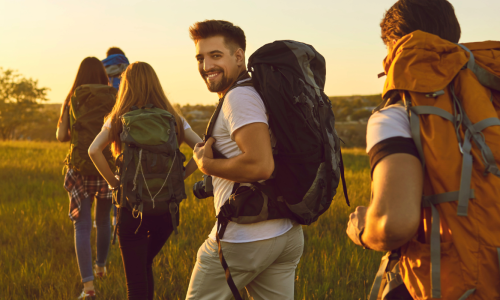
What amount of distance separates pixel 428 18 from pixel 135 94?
238 cm

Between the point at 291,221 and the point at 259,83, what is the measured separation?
80cm

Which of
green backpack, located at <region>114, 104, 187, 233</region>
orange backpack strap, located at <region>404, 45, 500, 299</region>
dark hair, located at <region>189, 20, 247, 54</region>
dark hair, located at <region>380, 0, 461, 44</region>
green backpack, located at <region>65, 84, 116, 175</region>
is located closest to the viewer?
orange backpack strap, located at <region>404, 45, 500, 299</region>

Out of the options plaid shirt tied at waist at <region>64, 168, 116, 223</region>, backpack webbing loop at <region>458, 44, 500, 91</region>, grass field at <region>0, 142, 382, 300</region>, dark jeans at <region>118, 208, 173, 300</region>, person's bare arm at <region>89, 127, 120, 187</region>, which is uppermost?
backpack webbing loop at <region>458, 44, 500, 91</region>

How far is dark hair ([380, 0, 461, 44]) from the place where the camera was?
1.67 metres

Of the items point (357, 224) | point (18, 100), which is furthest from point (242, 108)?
point (18, 100)

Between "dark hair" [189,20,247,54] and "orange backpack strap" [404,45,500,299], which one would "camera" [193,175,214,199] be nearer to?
"dark hair" [189,20,247,54]

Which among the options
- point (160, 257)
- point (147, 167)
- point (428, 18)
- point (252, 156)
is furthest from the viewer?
point (160, 257)

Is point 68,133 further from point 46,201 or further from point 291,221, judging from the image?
point 46,201

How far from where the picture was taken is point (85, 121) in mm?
4059

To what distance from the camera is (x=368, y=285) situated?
14.6ft

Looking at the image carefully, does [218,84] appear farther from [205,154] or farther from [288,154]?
[288,154]

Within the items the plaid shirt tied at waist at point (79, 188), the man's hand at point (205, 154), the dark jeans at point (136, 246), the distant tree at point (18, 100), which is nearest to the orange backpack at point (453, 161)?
the man's hand at point (205, 154)

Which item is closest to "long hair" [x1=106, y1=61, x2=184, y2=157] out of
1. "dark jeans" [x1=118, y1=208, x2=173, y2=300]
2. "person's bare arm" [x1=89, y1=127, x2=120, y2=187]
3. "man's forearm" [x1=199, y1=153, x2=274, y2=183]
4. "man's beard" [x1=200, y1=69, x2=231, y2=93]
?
"person's bare arm" [x1=89, y1=127, x2=120, y2=187]

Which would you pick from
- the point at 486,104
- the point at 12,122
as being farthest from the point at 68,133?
the point at 12,122
